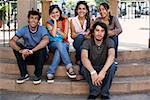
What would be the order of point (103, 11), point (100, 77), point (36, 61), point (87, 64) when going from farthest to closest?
point (103, 11)
point (36, 61)
point (87, 64)
point (100, 77)

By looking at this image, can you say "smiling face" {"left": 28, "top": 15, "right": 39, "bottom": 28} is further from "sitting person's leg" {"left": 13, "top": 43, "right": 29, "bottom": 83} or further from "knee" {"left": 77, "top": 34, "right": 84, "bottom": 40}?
"knee" {"left": 77, "top": 34, "right": 84, "bottom": 40}

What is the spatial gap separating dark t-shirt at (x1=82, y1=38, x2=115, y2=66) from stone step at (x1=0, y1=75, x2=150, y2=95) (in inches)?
17.5

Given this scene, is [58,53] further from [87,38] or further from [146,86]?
[146,86]

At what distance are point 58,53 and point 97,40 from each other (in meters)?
0.73

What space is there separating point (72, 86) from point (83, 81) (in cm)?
21

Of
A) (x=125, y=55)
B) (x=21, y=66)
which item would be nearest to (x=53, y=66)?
(x=21, y=66)

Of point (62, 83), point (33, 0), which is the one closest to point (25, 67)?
point (62, 83)

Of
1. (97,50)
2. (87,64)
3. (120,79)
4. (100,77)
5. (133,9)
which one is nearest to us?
(100,77)

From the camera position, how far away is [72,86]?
5500mm

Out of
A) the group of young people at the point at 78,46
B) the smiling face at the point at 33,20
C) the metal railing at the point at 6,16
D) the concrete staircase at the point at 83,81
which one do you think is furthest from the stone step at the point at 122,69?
the metal railing at the point at 6,16

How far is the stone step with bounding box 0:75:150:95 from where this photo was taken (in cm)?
548

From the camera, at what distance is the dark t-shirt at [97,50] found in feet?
17.3

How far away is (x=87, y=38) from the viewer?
5539 millimetres

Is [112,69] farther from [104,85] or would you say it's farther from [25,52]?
[25,52]
